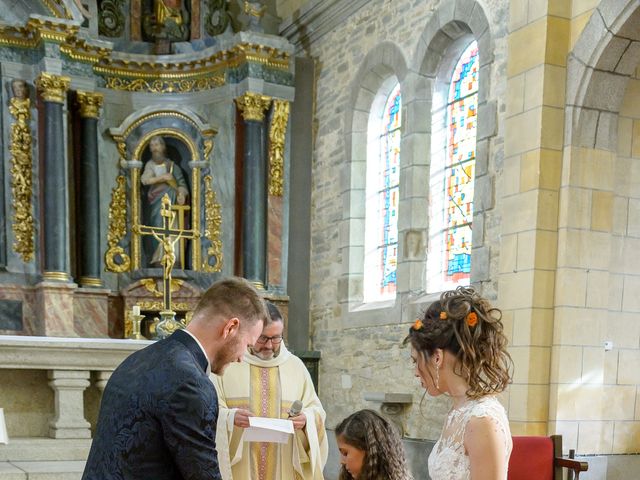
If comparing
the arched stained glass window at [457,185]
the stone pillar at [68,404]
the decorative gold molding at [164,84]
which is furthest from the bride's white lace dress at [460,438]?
the decorative gold molding at [164,84]

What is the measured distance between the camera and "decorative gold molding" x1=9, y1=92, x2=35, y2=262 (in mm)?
9375

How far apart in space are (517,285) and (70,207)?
5.98 m

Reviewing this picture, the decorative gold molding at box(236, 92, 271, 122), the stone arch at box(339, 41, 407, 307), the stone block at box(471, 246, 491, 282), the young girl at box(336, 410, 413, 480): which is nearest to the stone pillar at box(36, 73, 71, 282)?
the decorative gold molding at box(236, 92, 271, 122)

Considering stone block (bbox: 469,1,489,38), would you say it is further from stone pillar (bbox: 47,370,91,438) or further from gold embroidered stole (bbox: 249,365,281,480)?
stone pillar (bbox: 47,370,91,438)

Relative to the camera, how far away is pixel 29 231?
943 centimetres

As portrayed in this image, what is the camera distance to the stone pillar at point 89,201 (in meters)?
9.76

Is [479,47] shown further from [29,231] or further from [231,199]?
[29,231]

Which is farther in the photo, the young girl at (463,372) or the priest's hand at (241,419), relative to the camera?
the priest's hand at (241,419)

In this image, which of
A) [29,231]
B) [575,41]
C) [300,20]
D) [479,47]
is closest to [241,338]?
[575,41]

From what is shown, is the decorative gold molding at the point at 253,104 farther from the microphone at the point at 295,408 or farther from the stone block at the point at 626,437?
the microphone at the point at 295,408

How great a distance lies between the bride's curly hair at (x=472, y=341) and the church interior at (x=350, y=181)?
153 inches

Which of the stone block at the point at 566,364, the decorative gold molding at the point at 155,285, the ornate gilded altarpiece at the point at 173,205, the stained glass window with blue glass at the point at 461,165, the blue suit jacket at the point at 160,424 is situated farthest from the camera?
the ornate gilded altarpiece at the point at 173,205

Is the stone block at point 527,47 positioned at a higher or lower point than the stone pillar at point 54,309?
higher

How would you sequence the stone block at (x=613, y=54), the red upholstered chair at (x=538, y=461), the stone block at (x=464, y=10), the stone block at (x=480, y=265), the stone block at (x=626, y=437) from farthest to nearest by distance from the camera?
the stone block at (x=464, y=10) < the stone block at (x=480, y=265) < the stone block at (x=626, y=437) < the stone block at (x=613, y=54) < the red upholstered chair at (x=538, y=461)
